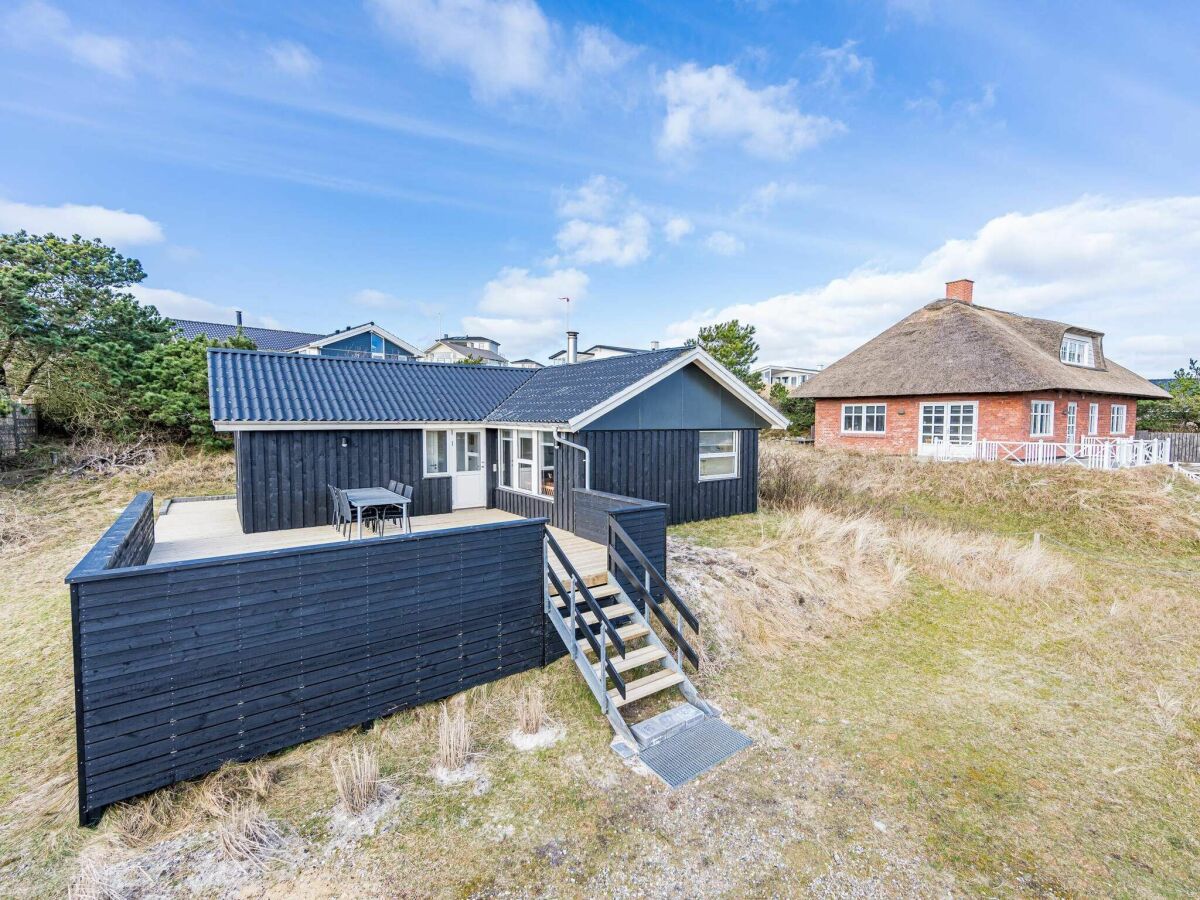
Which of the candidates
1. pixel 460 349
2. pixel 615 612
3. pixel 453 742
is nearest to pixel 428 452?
pixel 615 612

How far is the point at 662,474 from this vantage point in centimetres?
1157

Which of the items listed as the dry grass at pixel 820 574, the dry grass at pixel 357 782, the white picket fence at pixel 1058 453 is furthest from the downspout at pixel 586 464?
the white picket fence at pixel 1058 453

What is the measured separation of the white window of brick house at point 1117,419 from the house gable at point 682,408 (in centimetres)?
2449

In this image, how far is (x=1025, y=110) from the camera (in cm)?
1443

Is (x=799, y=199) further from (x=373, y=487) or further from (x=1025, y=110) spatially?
(x=373, y=487)

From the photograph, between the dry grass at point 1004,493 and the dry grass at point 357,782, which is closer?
the dry grass at point 357,782

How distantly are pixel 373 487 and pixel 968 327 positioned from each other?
25070 millimetres

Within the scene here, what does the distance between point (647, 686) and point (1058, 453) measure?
74.7 ft

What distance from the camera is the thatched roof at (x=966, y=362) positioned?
20625mm

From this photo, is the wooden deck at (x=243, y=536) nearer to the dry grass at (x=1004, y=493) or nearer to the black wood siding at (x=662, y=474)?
the black wood siding at (x=662, y=474)

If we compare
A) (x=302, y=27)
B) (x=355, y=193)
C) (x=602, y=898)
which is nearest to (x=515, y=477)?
(x=602, y=898)

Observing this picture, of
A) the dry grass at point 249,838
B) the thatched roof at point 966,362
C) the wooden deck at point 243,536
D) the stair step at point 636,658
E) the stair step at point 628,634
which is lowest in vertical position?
the dry grass at point 249,838

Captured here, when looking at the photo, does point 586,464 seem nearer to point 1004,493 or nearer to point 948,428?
point 1004,493

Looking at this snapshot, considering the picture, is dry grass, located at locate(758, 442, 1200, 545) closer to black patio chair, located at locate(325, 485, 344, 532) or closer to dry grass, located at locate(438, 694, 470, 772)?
A: black patio chair, located at locate(325, 485, 344, 532)
